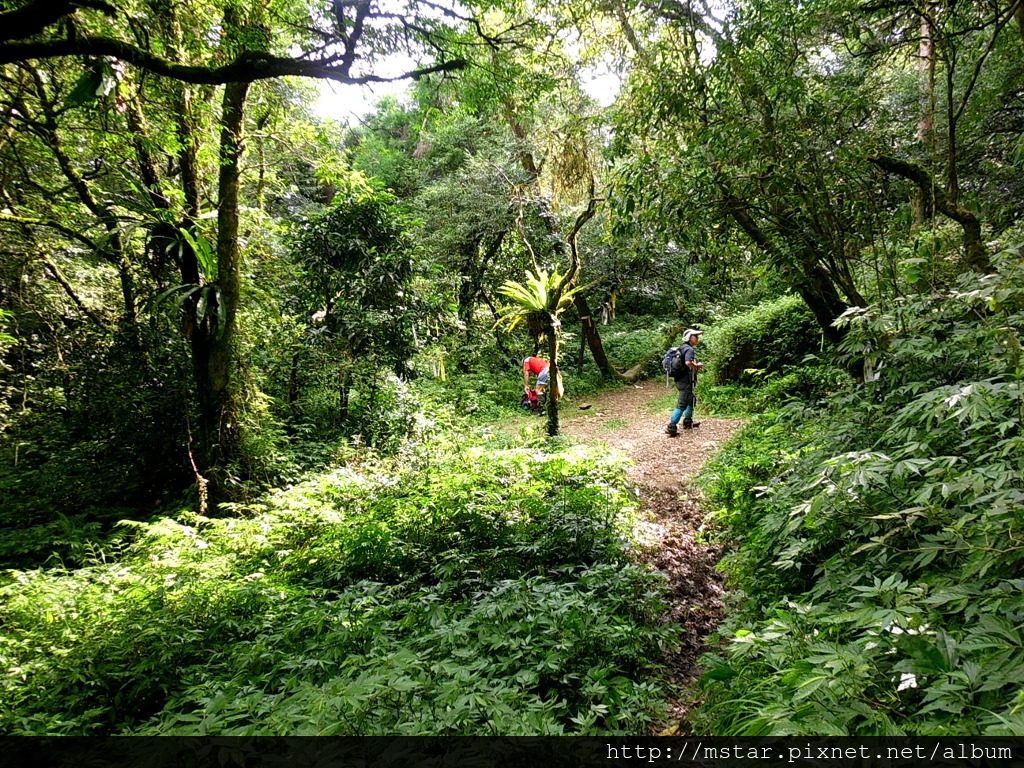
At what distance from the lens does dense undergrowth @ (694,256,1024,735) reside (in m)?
1.70

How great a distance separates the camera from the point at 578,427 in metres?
10.2

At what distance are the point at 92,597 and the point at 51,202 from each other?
20.7 ft

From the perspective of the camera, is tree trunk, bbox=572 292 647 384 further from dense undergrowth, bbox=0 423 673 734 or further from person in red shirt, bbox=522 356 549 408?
dense undergrowth, bbox=0 423 673 734

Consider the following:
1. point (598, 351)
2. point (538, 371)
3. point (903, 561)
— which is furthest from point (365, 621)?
point (598, 351)

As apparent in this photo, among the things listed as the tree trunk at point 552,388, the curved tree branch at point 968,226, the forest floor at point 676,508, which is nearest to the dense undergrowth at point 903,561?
the forest floor at point 676,508

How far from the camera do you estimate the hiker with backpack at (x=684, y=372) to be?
7848 millimetres

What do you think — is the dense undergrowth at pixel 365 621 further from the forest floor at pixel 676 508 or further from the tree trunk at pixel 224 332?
the tree trunk at pixel 224 332

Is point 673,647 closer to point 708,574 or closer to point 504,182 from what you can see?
point 708,574

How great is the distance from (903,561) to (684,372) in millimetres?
5641

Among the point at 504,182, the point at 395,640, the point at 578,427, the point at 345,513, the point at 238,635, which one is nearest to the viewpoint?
the point at 395,640

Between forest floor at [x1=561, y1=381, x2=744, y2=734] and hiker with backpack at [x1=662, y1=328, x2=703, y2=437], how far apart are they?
0.90 ft

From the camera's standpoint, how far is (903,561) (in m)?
2.39

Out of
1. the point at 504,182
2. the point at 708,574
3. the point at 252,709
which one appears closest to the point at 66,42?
the point at 252,709

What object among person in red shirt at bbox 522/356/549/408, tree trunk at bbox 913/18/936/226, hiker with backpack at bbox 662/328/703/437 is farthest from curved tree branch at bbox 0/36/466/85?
person in red shirt at bbox 522/356/549/408
